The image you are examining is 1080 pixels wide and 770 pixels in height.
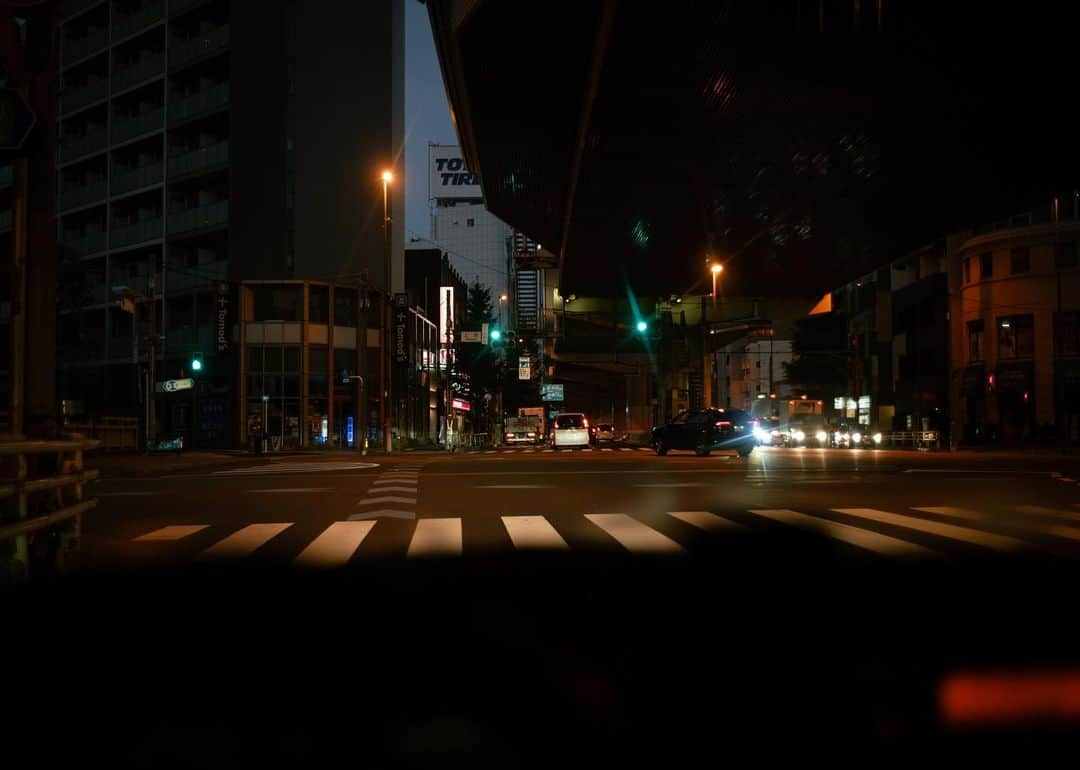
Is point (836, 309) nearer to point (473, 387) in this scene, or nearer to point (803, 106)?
point (473, 387)

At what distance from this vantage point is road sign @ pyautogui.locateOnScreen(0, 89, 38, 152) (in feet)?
24.9

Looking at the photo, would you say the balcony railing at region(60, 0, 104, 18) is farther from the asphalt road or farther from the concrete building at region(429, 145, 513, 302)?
the concrete building at region(429, 145, 513, 302)

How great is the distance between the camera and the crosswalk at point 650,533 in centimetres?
916

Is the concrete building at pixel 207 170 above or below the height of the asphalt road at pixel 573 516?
above

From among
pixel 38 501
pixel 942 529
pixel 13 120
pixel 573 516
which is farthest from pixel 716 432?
pixel 13 120

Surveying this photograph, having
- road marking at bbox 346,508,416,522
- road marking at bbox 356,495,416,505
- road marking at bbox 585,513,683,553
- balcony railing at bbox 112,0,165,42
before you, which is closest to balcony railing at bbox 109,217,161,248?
balcony railing at bbox 112,0,165,42

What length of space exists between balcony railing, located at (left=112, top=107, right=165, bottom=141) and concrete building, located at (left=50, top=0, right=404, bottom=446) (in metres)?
0.09

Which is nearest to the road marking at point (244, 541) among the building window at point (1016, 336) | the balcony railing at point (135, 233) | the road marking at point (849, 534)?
the road marking at point (849, 534)

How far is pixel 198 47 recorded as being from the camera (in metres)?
51.2

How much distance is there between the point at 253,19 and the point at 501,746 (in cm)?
5419

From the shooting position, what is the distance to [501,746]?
3.71 m

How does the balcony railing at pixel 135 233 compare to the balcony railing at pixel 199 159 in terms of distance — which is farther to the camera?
the balcony railing at pixel 135 233

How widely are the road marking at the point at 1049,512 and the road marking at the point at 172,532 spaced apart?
430 inches

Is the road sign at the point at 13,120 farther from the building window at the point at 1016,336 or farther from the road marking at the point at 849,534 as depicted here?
the building window at the point at 1016,336
